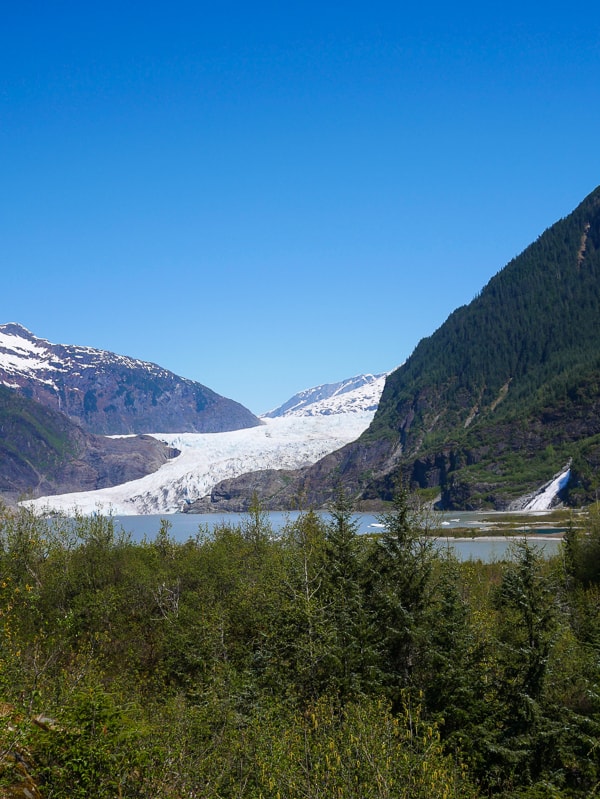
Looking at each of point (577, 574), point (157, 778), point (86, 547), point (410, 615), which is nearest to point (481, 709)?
point (410, 615)

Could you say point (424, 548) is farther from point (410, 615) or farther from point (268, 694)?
point (268, 694)

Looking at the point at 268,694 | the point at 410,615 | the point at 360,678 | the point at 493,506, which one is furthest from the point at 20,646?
the point at 493,506

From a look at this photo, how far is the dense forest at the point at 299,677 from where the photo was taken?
11328 mm

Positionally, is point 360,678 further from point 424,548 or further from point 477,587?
point 477,587

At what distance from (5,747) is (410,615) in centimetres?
1527

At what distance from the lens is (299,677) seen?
2014 centimetres

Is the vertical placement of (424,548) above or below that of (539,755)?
above

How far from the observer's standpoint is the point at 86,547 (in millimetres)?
40969

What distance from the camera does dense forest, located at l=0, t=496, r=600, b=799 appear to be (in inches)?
446

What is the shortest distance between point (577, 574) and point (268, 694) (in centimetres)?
3563

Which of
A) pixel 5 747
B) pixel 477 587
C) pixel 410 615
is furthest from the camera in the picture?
pixel 477 587

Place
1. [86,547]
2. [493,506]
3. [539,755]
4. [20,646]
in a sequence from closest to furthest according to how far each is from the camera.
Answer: [539,755], [20,646], [86,547], [493,506]

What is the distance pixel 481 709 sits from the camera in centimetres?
1983

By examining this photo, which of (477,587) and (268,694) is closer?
(268,694)
